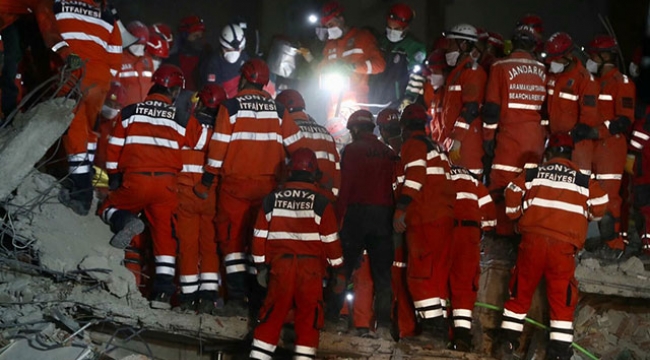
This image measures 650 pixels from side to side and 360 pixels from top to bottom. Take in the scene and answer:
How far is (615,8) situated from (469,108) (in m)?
6.12

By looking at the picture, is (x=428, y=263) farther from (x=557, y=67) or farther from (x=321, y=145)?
(x=557, y=67)

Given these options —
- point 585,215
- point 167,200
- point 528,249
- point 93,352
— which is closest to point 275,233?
point 167,200

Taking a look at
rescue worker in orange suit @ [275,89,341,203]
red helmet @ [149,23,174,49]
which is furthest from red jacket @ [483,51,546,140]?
red helmet @ [149,23,174,49]

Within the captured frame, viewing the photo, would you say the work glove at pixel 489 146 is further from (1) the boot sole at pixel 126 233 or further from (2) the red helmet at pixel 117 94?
(2) the red helmet at pixel 117 94

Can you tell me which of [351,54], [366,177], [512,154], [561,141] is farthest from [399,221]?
[351,54]

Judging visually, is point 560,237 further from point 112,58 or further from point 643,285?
point 112,58

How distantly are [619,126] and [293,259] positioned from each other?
16.0 feet

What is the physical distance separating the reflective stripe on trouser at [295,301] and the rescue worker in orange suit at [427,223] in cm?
132

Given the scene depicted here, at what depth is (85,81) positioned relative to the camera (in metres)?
8.16

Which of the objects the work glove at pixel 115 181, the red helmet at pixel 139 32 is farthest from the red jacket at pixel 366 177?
the red helmet at pixel 139 32

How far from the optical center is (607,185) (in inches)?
395

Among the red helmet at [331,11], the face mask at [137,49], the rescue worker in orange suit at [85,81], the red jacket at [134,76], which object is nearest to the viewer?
the rescue worker in orange suit at [85,81]

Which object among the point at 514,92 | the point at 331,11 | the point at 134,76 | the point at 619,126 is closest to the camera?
the point at 514,92

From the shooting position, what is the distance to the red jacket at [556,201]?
7.97m
